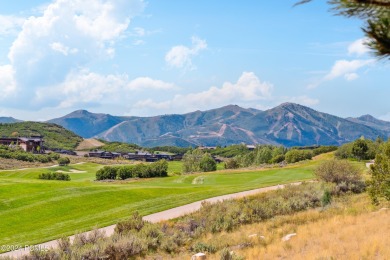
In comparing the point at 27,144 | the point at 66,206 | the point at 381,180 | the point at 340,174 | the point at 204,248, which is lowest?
the point at 204,248

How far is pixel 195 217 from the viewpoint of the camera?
19953mm

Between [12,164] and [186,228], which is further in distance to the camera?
[12,164]

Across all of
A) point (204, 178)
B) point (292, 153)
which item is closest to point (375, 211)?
point (204, 178)

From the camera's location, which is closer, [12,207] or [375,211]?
[375,211]

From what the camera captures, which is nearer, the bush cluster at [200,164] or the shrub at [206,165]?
the shrub at [206,165]

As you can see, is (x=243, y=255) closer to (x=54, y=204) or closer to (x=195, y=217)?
(x=195, y=217)

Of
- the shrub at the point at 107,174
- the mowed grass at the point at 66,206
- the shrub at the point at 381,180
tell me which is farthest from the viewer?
the shrub at the point at 107,174

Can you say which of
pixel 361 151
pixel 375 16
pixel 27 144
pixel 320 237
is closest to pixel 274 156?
pixel 361 151

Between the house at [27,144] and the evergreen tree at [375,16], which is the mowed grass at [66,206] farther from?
the house at [27,144]

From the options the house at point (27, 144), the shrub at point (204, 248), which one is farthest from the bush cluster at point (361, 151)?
the house at point (27, 144)

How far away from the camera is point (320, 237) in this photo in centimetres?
1423

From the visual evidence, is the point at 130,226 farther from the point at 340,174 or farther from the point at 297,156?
the point at 297,156

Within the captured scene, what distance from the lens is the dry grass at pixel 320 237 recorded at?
11.7 m

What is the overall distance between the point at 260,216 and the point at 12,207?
45.6 ft
